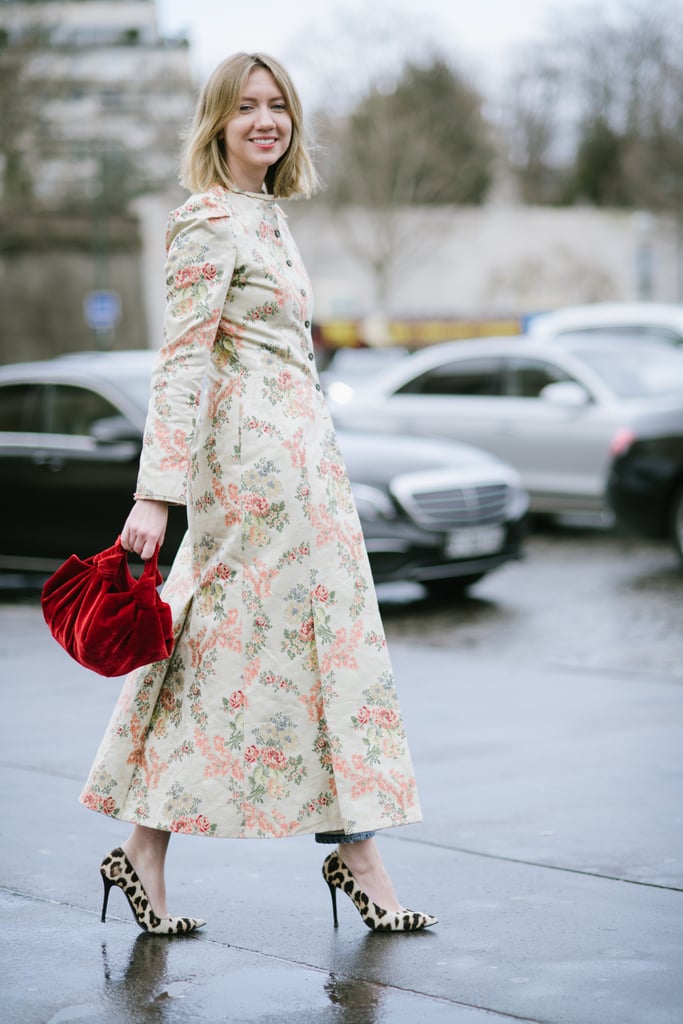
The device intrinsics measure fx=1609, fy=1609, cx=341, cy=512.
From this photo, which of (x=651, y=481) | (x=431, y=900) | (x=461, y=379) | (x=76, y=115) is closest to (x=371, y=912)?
(x=431, y=900)

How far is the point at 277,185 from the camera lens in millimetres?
3889

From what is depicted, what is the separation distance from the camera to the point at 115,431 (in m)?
9.97

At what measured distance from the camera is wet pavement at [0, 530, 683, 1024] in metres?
3.36

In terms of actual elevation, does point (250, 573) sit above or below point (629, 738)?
above

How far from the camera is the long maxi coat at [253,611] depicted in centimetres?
359

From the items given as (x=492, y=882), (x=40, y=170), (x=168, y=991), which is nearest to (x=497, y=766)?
(x=492, y=882)

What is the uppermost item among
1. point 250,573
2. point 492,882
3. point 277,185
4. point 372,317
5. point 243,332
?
point 277,185

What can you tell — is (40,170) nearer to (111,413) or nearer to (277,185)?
(111,413)

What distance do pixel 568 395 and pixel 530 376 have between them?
0.78 metres

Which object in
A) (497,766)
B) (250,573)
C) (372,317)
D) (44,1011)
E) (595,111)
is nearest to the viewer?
(44,1011)

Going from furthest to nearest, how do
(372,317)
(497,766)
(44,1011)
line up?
(372,317)
(497,766)
(44,1011)

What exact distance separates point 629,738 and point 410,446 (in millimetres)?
4287

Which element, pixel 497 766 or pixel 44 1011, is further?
pixel 497 766

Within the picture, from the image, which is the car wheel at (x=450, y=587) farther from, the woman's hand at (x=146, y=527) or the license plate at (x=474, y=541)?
the woman's hand at (x=146, y=527)
